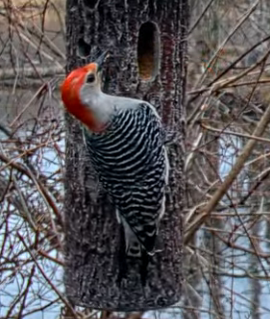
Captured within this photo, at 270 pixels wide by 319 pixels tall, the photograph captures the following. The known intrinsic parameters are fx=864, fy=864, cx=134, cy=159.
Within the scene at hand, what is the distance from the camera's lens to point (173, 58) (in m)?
2.46

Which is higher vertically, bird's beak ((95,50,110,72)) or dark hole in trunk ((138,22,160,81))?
dark hole in trunk ((138,22,160,81))

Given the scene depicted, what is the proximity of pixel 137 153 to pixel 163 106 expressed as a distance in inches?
10.0

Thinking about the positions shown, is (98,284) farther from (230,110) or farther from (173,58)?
(230,110)

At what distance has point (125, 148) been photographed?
2.24 meters

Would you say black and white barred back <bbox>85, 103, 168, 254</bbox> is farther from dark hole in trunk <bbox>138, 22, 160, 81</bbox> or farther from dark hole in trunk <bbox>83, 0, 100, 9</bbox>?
dark hole in trunk <bbox>83, 0, 100, 9</bbox>

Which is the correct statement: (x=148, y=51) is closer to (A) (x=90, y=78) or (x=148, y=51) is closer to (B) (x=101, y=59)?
(B) (x=101, y=59)

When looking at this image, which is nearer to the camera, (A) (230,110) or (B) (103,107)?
(B) (103,107)

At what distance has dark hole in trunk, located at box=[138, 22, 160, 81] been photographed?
7.98ft

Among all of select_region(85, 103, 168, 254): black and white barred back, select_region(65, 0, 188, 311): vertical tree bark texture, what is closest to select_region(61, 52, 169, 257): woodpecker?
select_region(85, 103, 168, 254): black and white barred back

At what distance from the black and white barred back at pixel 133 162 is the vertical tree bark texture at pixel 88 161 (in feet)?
0.45

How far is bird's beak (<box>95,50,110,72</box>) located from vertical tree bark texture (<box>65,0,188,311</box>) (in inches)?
0.8

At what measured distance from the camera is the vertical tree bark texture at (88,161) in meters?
2.38

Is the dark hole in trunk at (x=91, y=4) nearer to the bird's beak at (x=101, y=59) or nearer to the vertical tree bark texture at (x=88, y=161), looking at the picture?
the vertical tree bark texture at (x=88, y=161)

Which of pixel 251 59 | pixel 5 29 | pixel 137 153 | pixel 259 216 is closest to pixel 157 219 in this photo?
pixel 137 153
